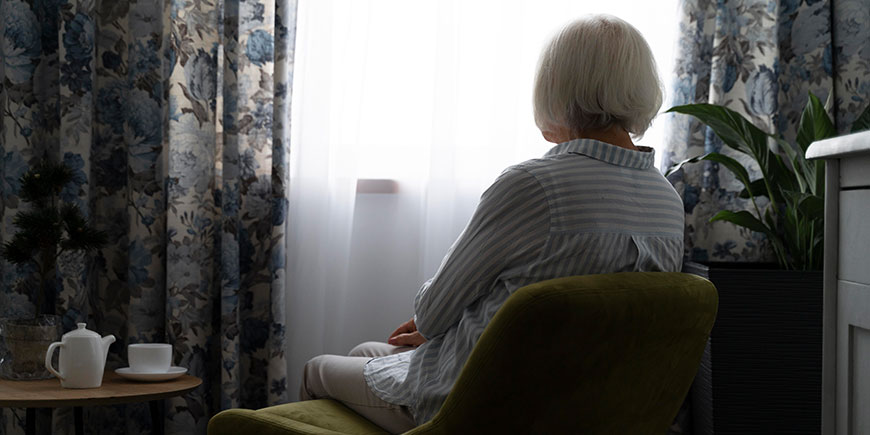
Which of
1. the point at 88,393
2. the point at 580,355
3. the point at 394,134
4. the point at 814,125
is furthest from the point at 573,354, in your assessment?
the point at 394,134

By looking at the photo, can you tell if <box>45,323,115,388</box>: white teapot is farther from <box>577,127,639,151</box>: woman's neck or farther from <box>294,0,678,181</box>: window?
<box>577,127,639,151</box>: woman's neck

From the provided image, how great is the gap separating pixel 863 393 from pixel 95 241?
5.23ft

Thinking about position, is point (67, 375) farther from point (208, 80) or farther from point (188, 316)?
point (208, 80)

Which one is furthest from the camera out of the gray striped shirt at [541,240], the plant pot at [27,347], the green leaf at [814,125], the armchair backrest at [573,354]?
the green leaf at [814,125]

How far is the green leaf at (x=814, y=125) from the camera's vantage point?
1.96 metres

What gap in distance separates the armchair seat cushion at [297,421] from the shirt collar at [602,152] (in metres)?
0.57

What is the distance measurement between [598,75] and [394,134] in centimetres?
120

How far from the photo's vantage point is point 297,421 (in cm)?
124

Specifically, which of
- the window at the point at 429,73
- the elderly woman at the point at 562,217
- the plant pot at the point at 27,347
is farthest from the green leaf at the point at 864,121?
the plant pot at the point at 27,347

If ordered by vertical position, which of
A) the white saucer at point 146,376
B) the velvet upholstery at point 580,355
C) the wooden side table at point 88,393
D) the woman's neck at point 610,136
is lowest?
the wooden side table at point 88,393

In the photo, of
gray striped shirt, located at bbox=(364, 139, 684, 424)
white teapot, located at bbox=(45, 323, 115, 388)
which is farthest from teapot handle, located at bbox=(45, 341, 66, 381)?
gray striped shirt, located at bbox=(364, 139, 684, 424)

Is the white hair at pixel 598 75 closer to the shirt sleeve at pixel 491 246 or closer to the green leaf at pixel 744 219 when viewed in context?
the shirt sleeve at pixel 491 246

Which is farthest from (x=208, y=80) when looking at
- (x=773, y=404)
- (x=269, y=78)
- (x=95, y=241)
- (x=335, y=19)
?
(x=773, y=404)

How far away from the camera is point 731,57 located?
233cm
